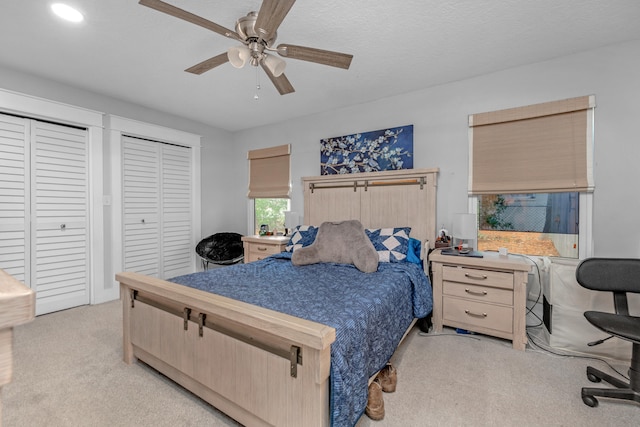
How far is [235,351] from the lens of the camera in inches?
59.5

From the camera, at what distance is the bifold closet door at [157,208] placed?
379cm

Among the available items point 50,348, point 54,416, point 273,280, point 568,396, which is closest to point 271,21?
point 273,280

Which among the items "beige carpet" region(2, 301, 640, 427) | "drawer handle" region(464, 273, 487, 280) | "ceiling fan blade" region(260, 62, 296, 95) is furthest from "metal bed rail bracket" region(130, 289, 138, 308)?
"drawer handle" region(464, 273, 487, 280)

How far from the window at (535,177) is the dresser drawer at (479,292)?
0.63 meters

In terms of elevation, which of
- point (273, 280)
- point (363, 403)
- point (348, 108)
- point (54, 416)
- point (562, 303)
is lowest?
point (54, 416)

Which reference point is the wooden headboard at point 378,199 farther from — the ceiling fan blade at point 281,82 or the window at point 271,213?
the ceiling fan blade at point 281,82

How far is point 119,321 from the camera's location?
2.96 metres

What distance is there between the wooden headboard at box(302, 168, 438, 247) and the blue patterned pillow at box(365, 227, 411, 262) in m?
0.28

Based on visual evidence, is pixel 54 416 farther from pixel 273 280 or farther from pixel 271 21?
pixel 271 21

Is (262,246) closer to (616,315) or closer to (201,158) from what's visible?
(201,158)

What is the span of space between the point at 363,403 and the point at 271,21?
2051 millimetres

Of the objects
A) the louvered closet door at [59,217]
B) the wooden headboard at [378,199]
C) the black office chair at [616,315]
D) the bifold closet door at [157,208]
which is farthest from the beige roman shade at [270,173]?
the black office chair at [616,315]

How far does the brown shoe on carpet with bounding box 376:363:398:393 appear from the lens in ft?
5.99

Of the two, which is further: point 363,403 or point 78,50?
point 78,50
